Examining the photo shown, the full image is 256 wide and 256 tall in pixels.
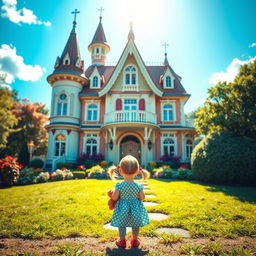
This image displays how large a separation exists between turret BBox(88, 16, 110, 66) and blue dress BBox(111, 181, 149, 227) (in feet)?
78.8

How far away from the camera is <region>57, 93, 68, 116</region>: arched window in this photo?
60.2ft

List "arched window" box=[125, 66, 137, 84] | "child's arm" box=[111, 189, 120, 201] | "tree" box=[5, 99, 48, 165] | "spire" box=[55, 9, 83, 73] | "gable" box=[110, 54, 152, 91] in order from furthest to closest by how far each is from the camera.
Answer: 1. "tree" box=[5, 99, 48, 165]
2. "spire" box=[55, 9, 83, 73]
3. "arched window" box=[125, 66, 137, 84]
4. "gable" box=[110, 54, 152, 91]
5. "child's arm" box=[111, 189, 120, 201]

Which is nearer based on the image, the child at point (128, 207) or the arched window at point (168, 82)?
the child at point (128, 207)

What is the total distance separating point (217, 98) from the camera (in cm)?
1261

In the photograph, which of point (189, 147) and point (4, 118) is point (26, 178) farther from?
point (189, 147)

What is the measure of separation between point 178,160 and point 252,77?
29.3ft

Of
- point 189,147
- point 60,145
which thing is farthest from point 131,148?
point 60,145

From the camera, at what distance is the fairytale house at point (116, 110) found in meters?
17.5

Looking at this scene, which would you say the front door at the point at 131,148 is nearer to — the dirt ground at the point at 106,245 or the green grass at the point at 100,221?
the green grass at the point at 100,221

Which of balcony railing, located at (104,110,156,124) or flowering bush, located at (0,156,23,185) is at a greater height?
balcony railing, located at (104,110,156,124)

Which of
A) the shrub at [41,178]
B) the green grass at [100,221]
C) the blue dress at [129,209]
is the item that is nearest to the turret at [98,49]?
the shrub at [41,178]

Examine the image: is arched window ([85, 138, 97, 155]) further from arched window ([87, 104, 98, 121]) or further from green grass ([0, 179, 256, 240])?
green grass ([0, 179, 256, 240])

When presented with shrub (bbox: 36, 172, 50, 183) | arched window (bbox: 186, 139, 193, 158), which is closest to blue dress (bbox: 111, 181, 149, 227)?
shrub (bbox: 36, 172, 50, 183)

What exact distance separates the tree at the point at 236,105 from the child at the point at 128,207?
10.2 m
